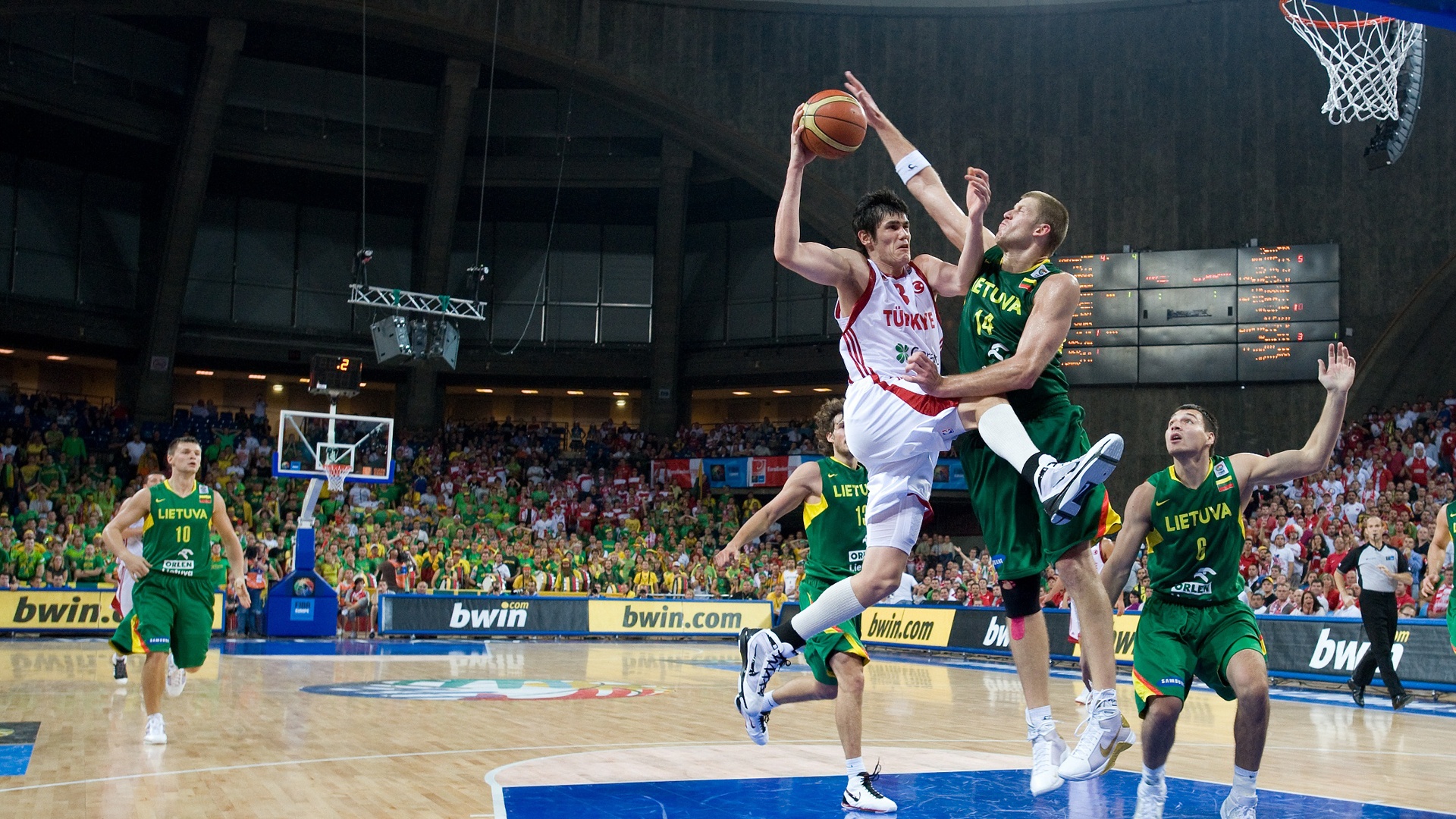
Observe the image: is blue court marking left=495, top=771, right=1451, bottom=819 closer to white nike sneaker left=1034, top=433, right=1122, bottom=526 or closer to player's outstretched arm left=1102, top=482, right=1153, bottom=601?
player's outstretched arm left=1102, top=482, right=1153, bottom=601

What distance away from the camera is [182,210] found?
31.4m

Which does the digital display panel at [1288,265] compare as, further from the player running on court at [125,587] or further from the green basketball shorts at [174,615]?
the green basketball shorts at [174,615]

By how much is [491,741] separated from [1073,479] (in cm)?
551

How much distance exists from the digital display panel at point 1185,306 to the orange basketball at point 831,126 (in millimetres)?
22978

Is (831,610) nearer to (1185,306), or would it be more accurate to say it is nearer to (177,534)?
(177,534)

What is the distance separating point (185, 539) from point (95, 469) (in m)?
21.9

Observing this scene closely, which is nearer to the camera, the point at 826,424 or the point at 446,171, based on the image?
the point at 826,424

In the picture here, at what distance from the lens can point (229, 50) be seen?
29.5 metres

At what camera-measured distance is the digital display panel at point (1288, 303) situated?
26266mm

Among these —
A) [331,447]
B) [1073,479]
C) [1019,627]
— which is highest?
[331,447]

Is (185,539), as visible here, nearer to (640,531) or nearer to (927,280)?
(927,280)

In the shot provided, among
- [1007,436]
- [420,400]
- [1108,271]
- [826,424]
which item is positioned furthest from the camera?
[420,400]

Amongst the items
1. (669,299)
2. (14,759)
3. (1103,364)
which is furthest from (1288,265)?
(14,759)

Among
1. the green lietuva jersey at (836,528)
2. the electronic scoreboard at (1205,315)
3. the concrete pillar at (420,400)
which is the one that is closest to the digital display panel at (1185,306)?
the electronic scoreboard at (1205,315)
